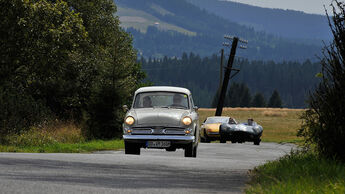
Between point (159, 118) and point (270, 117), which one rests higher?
point (159, 118)

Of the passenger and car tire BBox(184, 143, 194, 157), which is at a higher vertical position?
the passenger

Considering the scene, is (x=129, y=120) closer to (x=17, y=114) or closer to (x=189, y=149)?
(x=189, y=149)

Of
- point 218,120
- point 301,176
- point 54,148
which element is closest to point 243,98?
point 218,120

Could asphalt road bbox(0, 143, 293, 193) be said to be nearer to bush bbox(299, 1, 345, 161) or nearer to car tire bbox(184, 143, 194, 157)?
bush bbox(299, 1, 345, 161)

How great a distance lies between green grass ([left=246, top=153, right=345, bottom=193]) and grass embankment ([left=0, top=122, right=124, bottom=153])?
33.4ft

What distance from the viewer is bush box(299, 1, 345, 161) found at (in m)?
11.9

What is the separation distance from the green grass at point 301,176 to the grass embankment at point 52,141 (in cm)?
1018

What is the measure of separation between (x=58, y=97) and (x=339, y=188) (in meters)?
27.2

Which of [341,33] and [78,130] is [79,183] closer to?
[341,33]

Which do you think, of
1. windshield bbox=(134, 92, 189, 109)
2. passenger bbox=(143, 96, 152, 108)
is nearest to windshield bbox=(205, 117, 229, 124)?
windshield bbox=(134, 92, 189, 109)

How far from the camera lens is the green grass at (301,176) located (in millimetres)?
8555

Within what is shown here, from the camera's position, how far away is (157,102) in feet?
60.0

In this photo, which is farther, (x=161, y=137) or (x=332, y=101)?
(x=161, y=137)

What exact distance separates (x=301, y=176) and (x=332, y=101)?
8.63 ft
